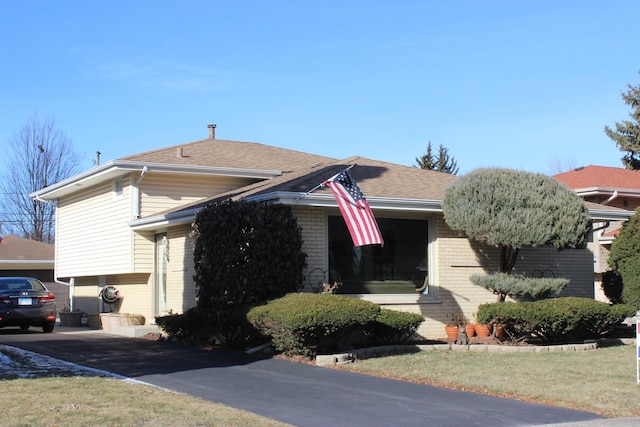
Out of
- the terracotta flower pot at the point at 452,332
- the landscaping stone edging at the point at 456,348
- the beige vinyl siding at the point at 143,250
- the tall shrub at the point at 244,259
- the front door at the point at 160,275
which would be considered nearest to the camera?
the landscaping stone edging at the point at 456,348

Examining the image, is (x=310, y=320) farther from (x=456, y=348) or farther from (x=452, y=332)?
(x=452, y=332)

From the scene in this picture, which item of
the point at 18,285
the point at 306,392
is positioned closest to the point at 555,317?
the point at 306,392

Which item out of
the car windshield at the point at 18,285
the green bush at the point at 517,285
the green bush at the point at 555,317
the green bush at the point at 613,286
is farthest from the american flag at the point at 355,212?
the car windshield at the point at 18,285

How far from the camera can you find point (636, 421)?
830 cm

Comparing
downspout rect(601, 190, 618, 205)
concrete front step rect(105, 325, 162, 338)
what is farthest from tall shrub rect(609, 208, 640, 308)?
downspout rect(601, 190, 618, 205)

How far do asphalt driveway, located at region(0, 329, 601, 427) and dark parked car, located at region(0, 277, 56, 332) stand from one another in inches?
185

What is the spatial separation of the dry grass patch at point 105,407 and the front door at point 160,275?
9.87m

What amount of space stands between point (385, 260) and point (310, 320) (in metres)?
4.75

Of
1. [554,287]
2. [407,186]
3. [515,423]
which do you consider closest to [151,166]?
[407,186]

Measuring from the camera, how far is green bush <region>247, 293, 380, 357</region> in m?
12.7

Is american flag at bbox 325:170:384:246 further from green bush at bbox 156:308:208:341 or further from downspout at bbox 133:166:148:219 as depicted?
downspout at bbox 133:166:148:219

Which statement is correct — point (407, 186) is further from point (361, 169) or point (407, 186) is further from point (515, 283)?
point (515, 283)

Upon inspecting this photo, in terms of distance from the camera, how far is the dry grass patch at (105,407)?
7695mm

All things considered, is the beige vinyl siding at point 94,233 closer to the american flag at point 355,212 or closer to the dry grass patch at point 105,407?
the american flag at point 355,212
